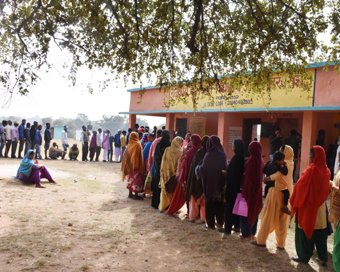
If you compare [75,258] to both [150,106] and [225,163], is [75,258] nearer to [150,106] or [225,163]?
[225,163]

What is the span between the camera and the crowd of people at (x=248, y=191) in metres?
4.19

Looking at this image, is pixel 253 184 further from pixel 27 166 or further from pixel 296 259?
pixel 27 166

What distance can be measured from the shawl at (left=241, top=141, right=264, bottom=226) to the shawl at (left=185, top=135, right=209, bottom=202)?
111 cm

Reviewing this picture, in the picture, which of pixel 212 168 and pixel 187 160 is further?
pixel 187 160

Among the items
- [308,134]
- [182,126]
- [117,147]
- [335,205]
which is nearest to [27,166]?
[335,205]

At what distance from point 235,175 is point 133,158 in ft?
10.9

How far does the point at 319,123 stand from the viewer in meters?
11.5

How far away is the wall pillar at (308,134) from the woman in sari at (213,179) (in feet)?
19.8

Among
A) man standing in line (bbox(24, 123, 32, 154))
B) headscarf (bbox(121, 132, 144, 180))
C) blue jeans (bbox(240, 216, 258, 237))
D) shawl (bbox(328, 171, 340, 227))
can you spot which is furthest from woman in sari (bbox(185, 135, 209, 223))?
man standing in line (bbox(24, 123, 32, 154))

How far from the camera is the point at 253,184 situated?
4.86 metres

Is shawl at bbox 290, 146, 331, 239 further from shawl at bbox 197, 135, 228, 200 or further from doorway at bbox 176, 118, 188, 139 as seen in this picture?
doorway at bbox 176, 118, 188, 139

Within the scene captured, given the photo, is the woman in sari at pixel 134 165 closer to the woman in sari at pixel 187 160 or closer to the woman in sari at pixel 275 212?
the woman in sari at pixel 187 160

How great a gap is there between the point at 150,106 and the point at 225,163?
41.3ft

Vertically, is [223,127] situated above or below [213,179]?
above
